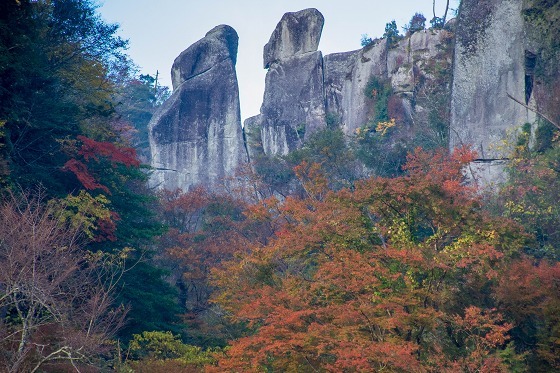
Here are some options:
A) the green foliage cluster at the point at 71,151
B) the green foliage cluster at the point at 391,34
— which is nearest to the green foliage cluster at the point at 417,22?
the green foliage cluster at the point at 391,34

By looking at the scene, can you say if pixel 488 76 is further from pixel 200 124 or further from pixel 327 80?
pixel 200 124

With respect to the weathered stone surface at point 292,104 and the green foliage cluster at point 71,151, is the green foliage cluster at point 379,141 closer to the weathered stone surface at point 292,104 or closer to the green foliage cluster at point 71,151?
the weathered stone surface at point 292,104

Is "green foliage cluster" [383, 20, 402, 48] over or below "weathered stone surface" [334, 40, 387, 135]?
over

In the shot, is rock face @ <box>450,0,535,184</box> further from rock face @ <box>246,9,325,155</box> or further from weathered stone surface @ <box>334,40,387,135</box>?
rock face @ <box>246,9,325,155</box>

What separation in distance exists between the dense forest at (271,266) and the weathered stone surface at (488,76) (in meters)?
1.53

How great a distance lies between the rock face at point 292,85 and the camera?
31438mm

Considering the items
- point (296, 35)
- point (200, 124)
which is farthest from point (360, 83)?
point (200, 124)

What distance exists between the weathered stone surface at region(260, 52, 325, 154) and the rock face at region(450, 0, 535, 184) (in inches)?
395

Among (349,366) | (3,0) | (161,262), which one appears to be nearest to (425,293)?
(349,366)

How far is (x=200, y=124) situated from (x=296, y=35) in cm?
730

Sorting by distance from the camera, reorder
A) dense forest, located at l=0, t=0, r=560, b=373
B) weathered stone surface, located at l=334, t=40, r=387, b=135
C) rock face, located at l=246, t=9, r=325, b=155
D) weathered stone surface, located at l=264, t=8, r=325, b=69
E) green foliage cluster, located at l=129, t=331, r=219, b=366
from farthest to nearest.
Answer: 1. weathered stone surface, located at l=264, t=8, r=325, b=69
2. rock face, located at l=246, t=9, r=325, b=155
3. weathered stone surface, located at l=334, t=40, r=387, b=135
4. green foliage cluster, located at l=129, t=331, r=219, b=366
5. dense forest, located at l=0, t=0, r=560, b=373

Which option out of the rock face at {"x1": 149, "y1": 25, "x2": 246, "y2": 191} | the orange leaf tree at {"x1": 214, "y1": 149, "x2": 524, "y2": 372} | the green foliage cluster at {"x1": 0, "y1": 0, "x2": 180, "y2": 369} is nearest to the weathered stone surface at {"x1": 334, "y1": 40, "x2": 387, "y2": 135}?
the rock face at {"x1": 149, "y1": 25, "x2": 246, "y2": 191}

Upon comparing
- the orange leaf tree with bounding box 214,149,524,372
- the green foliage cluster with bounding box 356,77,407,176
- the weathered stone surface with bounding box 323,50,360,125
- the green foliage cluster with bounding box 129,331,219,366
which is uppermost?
the weathered stone surface with bounding box 323,50,360,125

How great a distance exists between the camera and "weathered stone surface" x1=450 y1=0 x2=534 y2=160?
2058cm
